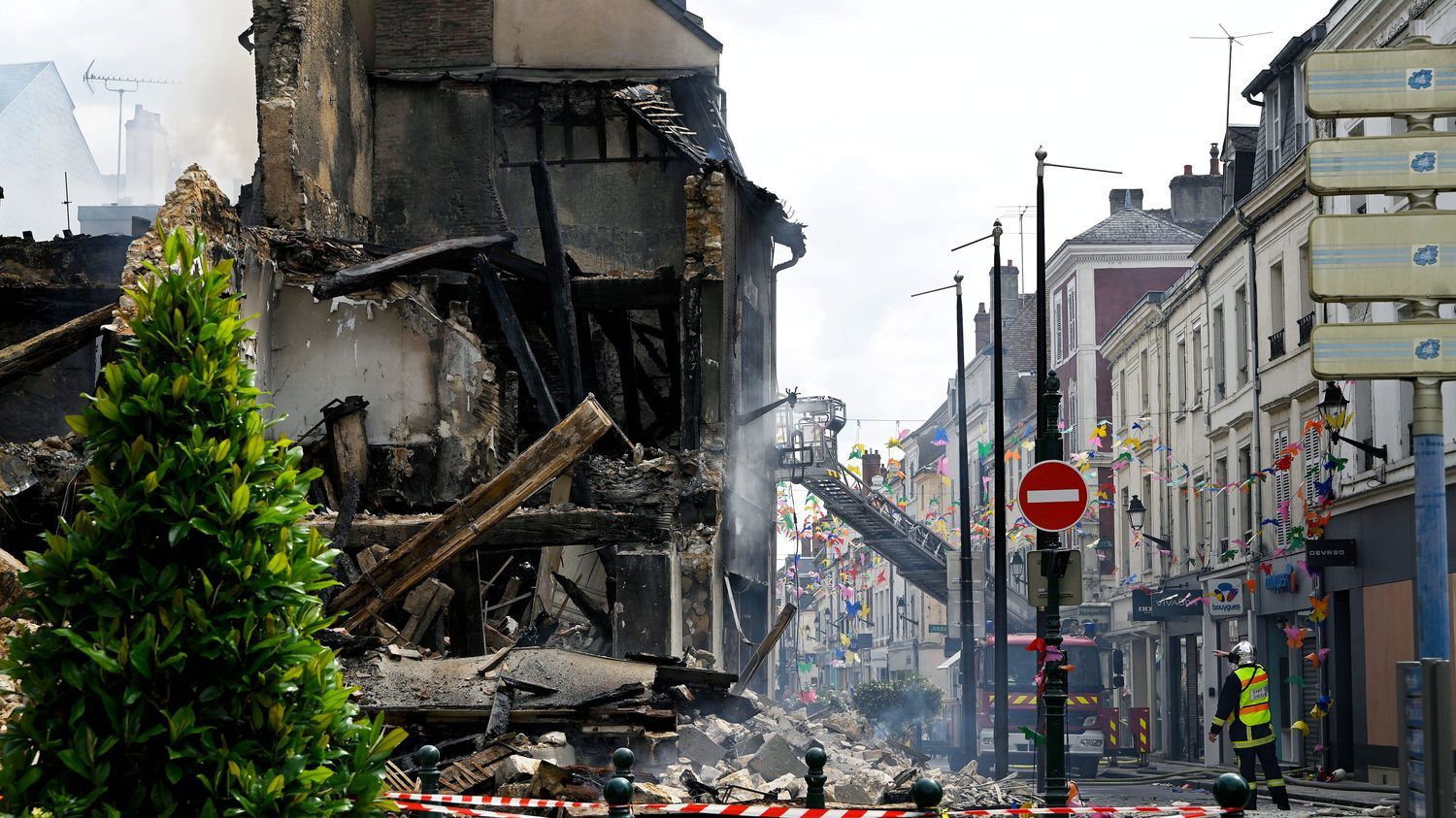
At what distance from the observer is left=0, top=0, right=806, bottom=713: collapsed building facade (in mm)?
17547

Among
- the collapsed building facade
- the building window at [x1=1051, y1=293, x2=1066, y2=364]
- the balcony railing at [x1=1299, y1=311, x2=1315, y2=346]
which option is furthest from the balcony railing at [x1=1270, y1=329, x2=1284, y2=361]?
the building window at [x1=1051, y1=293, x2=1066, y2=364]

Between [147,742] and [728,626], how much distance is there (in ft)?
70.4

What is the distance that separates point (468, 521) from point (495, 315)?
25.6ft

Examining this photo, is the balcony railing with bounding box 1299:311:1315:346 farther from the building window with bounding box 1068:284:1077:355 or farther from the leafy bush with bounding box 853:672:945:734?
the building window with bounding box 1068:284:1077:355

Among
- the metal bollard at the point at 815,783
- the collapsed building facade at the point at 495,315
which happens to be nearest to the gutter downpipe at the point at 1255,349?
the collapsed building facade at the point at 495,315

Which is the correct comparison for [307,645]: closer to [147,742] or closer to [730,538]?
[147,742]

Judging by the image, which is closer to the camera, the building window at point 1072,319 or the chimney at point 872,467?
the building window at point 1072,319

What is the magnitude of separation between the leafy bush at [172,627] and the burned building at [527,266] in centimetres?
1177

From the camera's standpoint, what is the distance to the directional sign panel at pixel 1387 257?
9.70 m

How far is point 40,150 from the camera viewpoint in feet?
199

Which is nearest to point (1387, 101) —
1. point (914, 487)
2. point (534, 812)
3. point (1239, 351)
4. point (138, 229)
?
point (534, 812)

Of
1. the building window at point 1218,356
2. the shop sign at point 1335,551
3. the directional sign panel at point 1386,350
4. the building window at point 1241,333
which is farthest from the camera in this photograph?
the building window at point 1218,356

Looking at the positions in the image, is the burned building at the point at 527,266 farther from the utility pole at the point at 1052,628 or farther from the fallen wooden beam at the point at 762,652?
the utility pole at the point at 1052,628

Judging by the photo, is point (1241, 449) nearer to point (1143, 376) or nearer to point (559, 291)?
point (1143, 376)
